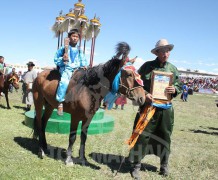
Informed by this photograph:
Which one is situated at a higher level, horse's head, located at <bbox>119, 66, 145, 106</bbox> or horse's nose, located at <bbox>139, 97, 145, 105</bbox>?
horse's head, located at <bbox>119, 66, 145, 106</bbox>

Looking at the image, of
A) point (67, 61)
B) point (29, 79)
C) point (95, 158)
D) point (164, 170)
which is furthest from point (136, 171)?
point (29, 79)

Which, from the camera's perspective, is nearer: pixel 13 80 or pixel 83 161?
pixel 83 161

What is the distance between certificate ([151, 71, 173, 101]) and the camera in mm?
4411

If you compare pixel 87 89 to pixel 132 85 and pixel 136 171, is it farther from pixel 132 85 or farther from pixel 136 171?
pixel 136 171

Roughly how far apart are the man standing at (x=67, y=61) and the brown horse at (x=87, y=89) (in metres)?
0.11

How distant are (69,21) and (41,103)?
394 inches

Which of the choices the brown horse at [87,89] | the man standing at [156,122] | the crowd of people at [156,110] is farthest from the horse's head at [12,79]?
the man standing at [156,122]

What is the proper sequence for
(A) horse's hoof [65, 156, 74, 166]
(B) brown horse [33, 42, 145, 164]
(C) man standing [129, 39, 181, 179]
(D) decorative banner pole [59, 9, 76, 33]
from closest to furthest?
1. (B) brown horse [33, 42, 145, 164]
2. (C) man standing [129, 39, 181, 179]
3. (A) horse's hoof [65, 156, 74, 166]
4. (D) decorative banner pole [59, 9, 76, 33]

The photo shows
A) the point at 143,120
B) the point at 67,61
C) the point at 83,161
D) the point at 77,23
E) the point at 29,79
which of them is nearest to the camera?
the point at 143,120

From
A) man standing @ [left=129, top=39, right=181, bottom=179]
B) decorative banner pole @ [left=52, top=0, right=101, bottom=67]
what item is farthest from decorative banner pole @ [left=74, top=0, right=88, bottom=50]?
man standing @ [left=129, top=39, right=181, bottom=179]

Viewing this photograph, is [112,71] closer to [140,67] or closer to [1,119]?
[140,67]

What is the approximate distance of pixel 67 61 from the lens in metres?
4.98

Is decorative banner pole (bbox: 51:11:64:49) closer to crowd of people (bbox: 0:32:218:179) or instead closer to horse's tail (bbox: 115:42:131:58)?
crowd of people (bbox: 0:32:218:179)

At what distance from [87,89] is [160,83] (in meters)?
1.32
